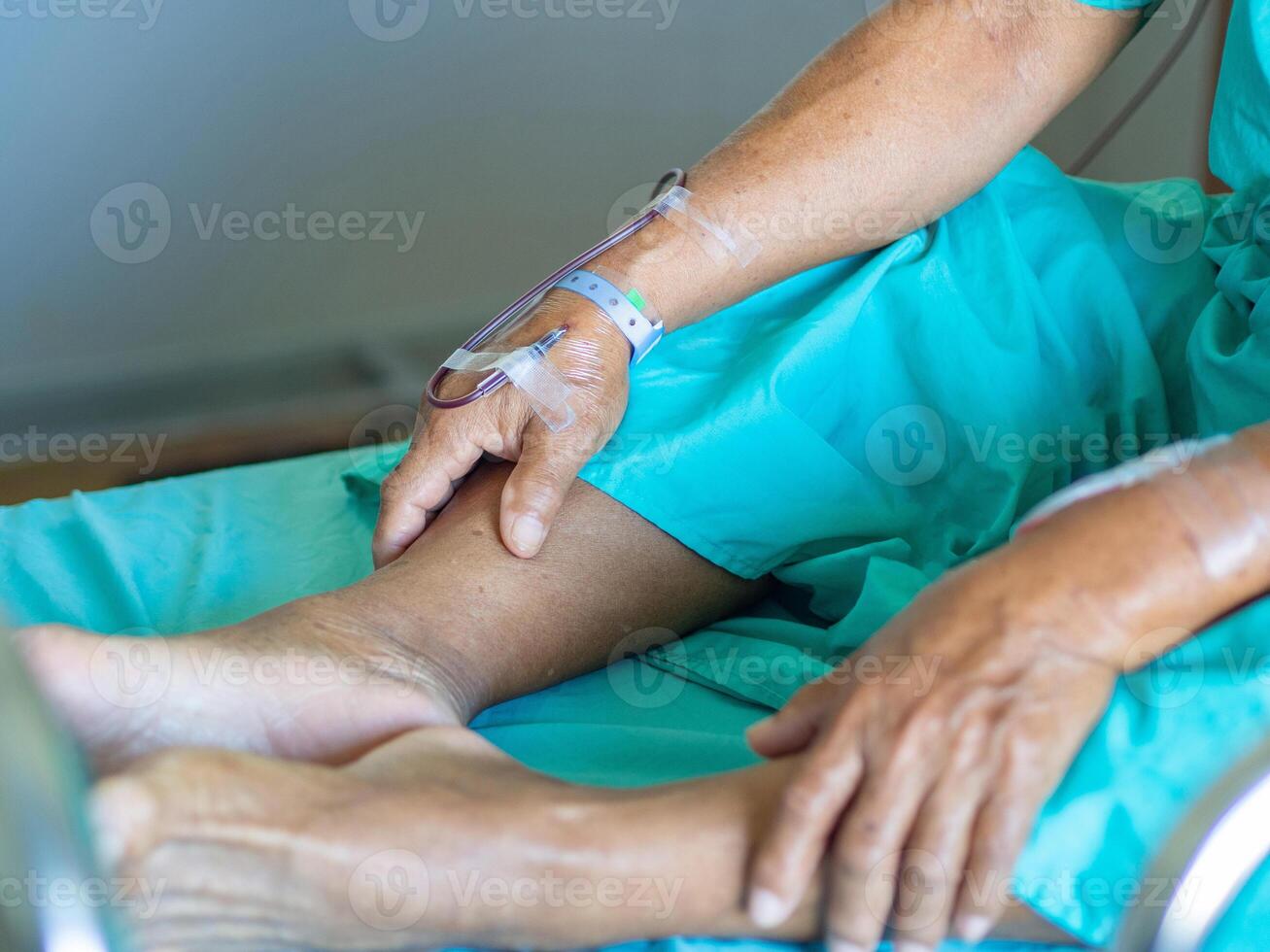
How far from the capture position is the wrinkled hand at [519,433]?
953 millimetres

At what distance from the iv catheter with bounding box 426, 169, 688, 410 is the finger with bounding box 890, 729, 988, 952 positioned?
0.52 meters

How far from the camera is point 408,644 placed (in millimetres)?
837

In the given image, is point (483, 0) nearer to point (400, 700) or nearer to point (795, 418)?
point (795, 418)

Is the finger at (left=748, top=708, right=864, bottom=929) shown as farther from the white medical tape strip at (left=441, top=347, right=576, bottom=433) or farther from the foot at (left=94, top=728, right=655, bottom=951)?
the white medical tape strip at (left=441, top=347, right=576, bottom=433)

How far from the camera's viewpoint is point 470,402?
99 centimetres

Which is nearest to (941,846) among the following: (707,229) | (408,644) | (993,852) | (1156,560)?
(993,852)

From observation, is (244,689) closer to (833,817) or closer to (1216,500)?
(833,817)

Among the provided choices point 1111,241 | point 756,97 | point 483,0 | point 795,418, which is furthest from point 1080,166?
point 795,418

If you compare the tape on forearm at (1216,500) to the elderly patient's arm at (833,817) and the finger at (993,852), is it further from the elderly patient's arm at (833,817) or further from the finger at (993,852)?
the finger at (993,852)

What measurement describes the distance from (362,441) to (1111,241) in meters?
1.68

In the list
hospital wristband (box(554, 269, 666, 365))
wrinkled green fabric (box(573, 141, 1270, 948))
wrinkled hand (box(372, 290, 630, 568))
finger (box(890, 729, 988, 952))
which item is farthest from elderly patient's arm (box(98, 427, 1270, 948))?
hospital wristband (box(554, 269, 666, 365))

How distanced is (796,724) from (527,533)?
0.32 m

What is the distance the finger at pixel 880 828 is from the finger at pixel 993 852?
32 millimetres

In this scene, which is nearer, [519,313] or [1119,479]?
[1119,479]
